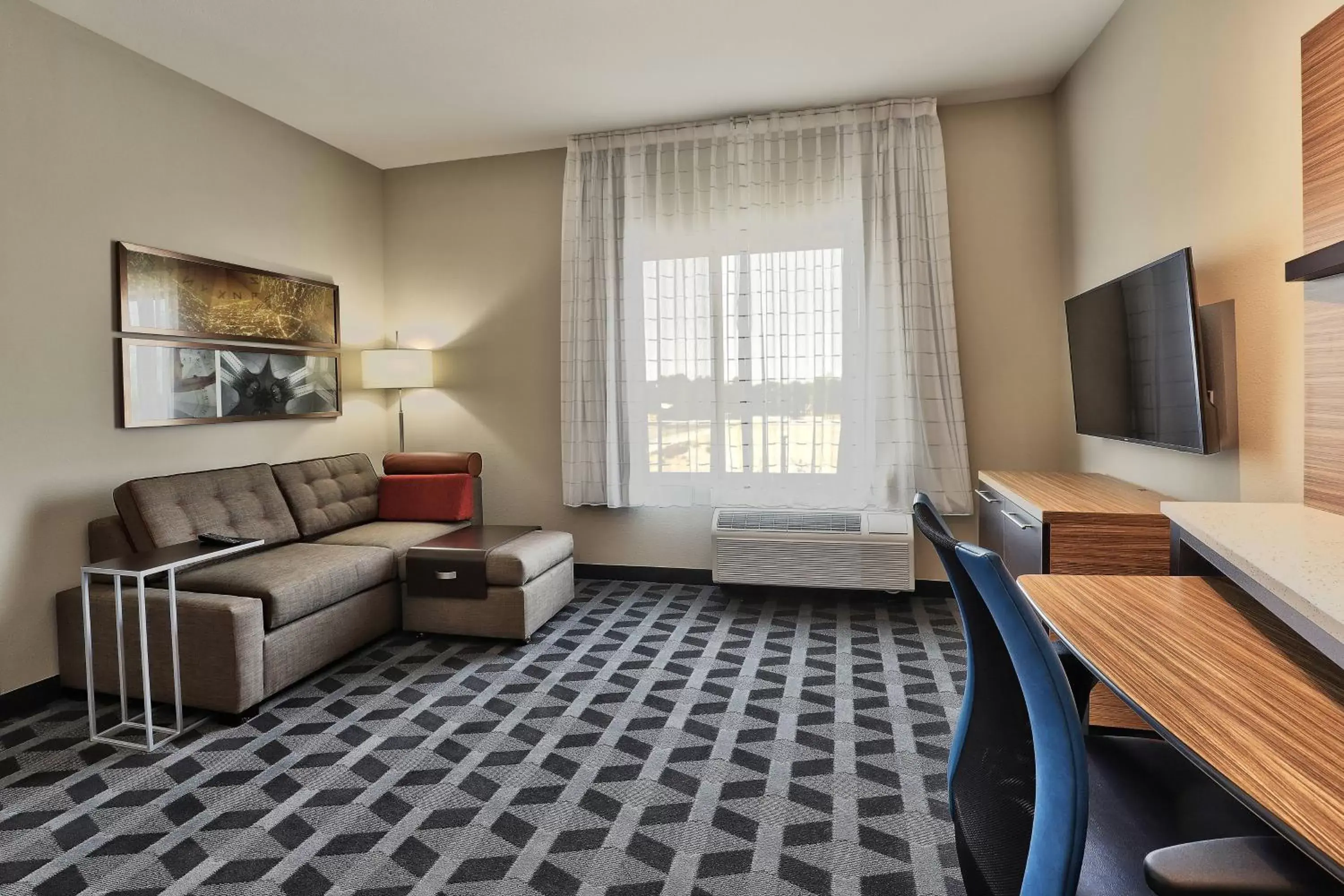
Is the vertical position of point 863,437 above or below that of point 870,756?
above

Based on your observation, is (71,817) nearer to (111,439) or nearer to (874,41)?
(111,439)

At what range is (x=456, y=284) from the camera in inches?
195

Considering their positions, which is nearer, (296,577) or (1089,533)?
(1089,533)

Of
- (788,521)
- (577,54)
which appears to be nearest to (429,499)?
(788,521)

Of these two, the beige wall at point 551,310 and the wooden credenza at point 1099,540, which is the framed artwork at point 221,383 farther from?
the wooden credenza at point 1099,540

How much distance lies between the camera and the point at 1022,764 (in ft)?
3.37

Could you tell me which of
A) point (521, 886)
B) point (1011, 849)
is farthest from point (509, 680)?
point (1011, 849)

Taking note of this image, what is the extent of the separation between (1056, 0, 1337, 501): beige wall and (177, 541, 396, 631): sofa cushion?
353 cm

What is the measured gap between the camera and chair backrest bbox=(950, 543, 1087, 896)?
0.81 metres

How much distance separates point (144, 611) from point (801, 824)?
96.0 inches

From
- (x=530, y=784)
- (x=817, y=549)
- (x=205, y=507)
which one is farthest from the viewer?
(x=817, y=549)

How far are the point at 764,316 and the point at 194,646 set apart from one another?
10.9ft

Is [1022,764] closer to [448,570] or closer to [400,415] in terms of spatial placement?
[448,570]

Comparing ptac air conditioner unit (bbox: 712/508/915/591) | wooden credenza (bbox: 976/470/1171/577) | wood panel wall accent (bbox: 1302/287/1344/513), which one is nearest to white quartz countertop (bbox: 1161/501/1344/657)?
wood panel wall accent (bbox: 1302/287/1344/513)
